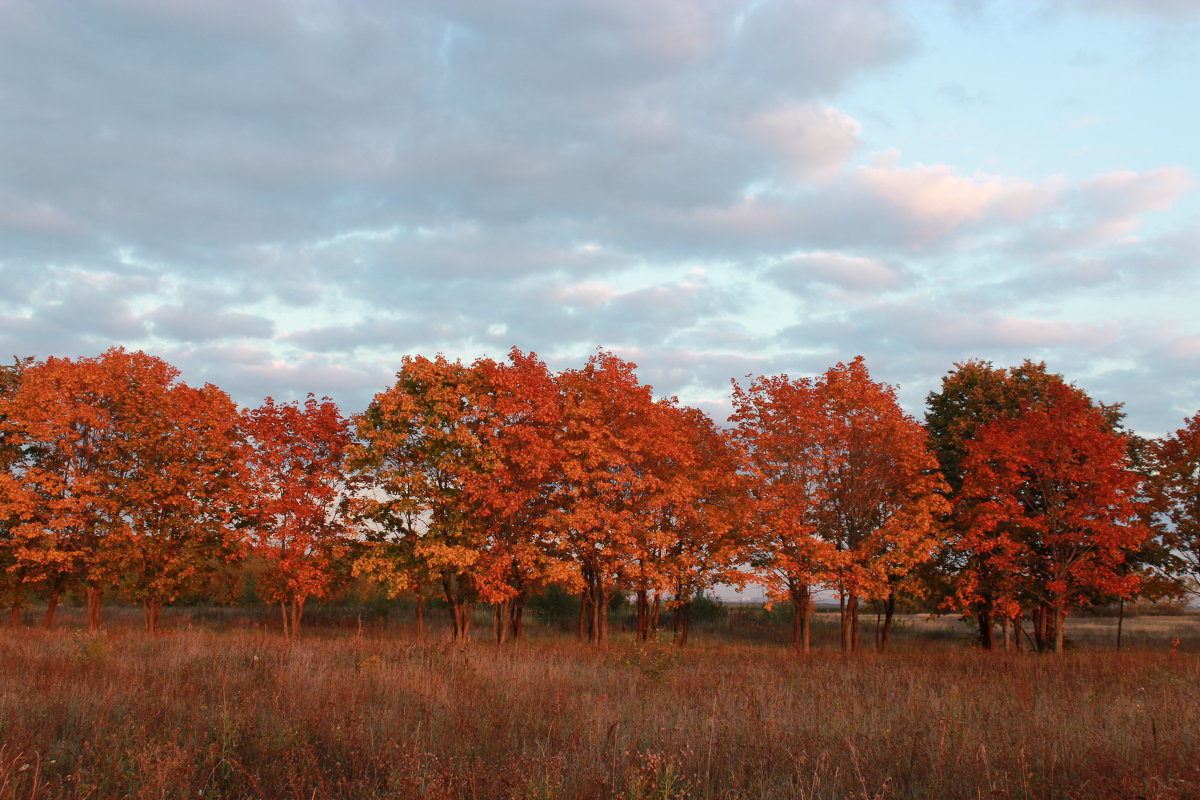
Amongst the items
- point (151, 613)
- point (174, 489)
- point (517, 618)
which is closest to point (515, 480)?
point (517, 618)

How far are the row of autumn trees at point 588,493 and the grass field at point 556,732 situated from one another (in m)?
13.5

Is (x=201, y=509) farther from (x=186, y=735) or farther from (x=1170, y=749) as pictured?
(x=1170, y=749)

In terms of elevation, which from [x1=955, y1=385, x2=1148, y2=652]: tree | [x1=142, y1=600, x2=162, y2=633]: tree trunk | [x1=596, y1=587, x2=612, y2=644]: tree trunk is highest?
[x1=955, y1=385, x2=1148, y2=652]: tree

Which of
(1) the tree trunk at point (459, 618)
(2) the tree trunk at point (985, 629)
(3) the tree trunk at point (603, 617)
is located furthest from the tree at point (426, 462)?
(2) the tree trunk at point (985, 629)

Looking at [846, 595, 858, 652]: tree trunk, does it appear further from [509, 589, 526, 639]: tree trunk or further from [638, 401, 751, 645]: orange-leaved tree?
[509, 589, 526, 639]: tree trunk

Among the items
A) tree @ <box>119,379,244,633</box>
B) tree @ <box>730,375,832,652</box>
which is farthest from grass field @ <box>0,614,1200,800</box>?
tree @ <box>119,379,244,633</box>

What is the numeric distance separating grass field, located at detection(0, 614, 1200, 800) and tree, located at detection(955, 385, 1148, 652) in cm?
1359

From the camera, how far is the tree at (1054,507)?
27.6m

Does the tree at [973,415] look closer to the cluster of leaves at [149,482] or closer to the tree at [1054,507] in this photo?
the tree at [1054,507]

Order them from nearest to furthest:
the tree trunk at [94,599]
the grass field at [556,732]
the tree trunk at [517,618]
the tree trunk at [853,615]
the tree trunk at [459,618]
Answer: the grass field at [556,732], the tree trunk at [853,615], the tree trunk at [459,618], the tree trunk at [94,599], the tree trunk at [517,618]

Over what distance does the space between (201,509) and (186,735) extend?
99.1 feet

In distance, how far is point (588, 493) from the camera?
3052cm

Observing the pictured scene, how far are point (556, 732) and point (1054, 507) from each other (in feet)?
88.2

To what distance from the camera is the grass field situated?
708 centimetres
